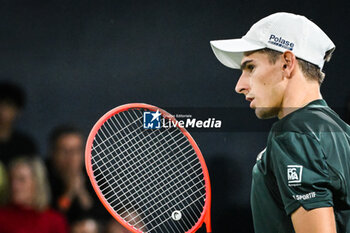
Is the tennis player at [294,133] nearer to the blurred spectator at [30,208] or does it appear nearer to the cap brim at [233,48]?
the cap brim at [233,48]

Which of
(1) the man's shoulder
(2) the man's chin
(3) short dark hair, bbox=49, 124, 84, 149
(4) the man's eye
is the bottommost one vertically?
(3) short dark hair, bbox=49, 124, 84, 149

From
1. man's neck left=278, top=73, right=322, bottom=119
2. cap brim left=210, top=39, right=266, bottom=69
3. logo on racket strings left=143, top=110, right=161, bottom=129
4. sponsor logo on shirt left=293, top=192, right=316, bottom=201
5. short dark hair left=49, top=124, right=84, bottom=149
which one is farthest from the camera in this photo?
short dark hair left=49, top=124, right=84, bottom=149

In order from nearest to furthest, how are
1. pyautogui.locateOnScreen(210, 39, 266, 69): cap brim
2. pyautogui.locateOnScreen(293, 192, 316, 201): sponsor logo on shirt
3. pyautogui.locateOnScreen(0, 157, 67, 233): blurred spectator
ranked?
pyautogui.locateOnScreen(293, 192, 316, 201): sponsor logo on shirt < pyautogui.locateOnScreen(210, 39, 266, 69): cap brim < pyautogui.locateOnScreen(0, 157, 67, 233): blurred spectator

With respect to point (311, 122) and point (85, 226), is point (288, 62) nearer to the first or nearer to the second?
point (311, 122)

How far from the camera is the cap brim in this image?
1.26 m

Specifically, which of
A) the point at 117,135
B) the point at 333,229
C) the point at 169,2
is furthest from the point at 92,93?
the point at 333,229

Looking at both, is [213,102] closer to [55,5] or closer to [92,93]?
[92,93]

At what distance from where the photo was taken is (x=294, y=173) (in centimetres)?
103

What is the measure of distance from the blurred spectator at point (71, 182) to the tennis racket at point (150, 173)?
0.17 ft

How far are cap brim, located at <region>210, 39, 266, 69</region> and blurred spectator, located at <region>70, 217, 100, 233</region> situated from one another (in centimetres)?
62

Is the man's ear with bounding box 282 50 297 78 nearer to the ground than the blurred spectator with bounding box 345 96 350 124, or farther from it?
farther from it

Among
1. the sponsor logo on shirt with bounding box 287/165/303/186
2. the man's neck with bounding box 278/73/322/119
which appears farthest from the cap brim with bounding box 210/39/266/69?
the sponsor logo on shirt with bounding box 287/165/303/186

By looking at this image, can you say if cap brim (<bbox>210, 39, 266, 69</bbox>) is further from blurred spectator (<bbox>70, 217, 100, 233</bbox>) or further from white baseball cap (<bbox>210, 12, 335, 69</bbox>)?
blurred spectator (<bbox>70, 217, 100, 233</bbox>)

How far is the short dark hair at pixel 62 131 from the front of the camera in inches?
70.6
